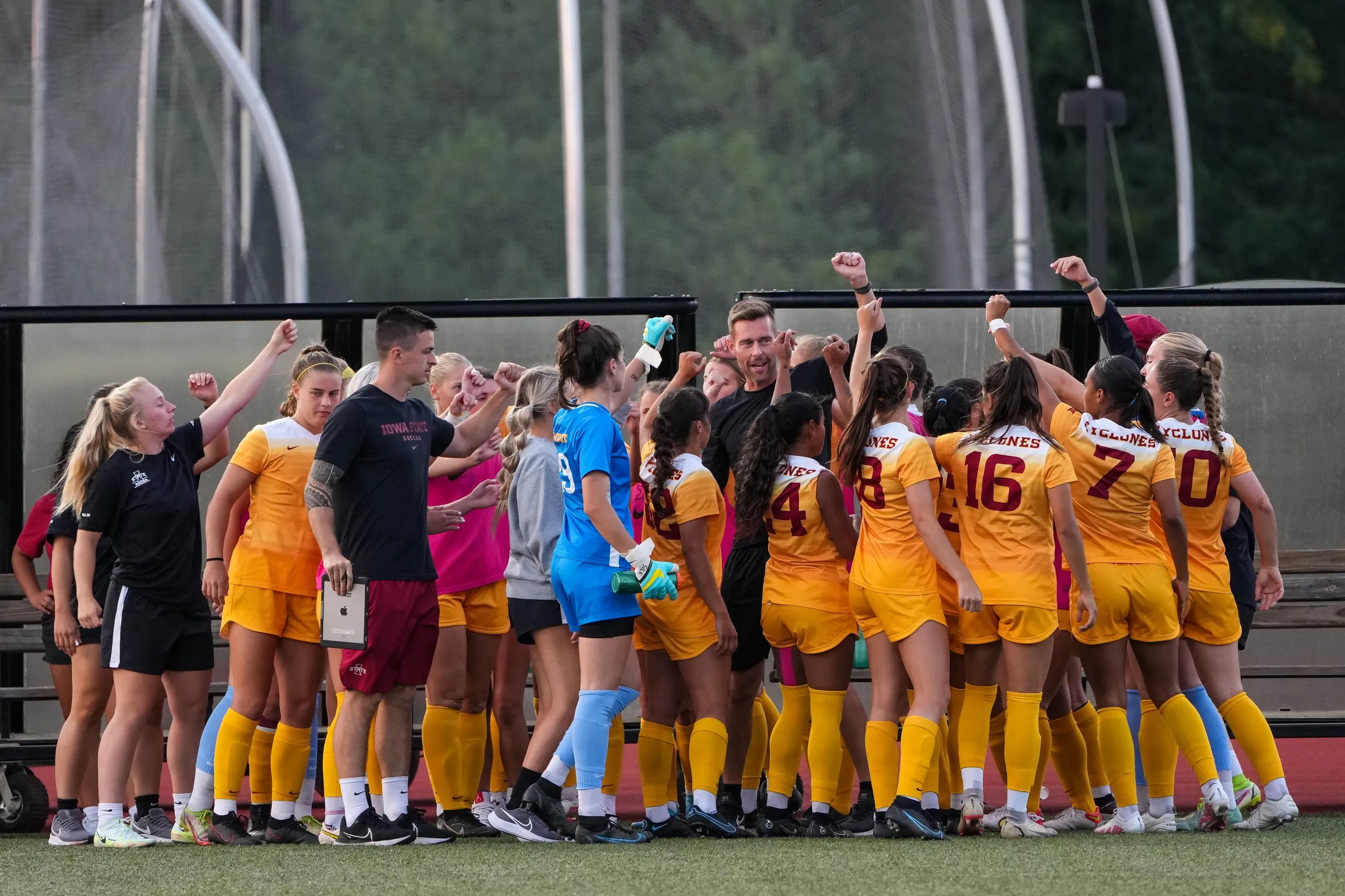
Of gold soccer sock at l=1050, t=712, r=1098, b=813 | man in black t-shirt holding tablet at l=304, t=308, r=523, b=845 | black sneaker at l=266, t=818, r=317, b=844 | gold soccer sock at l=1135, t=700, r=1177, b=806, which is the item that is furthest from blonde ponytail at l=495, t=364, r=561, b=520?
gold soccer sock at l=1135, t=700, r=1177, b=806

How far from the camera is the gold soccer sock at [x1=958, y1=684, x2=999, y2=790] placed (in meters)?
5.57

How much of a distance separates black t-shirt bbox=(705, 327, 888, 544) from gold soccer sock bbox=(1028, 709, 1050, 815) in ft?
4.00

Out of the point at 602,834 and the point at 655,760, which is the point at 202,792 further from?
the point at 655,760

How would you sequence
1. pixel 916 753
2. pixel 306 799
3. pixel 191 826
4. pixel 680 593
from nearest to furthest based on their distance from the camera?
pixel 916 753 < pixel 680 593 < pixel 191 826 < pixel 306 799

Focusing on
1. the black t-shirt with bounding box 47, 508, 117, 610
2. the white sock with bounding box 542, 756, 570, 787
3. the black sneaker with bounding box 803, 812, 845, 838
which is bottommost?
the black sneaker with bounding box 803, 812, 845, 838

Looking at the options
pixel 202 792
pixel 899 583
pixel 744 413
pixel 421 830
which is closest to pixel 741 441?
pixel 744 413

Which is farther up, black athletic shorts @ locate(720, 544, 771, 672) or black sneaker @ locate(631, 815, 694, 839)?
black athletic shorts @ locate(720, 544, 771, 672)

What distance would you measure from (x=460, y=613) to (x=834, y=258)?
6.45 ft

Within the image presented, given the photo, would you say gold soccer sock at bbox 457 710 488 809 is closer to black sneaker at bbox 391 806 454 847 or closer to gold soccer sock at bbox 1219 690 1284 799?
black sneaker at bbox 391 806 454 847

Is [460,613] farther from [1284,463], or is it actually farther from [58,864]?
[1284,463]

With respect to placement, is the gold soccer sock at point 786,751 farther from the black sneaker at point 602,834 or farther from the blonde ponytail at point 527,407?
the blonde ponytail at point 527,407

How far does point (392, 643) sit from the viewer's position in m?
5.47

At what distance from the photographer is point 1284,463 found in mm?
7746

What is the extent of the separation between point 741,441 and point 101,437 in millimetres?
2415
